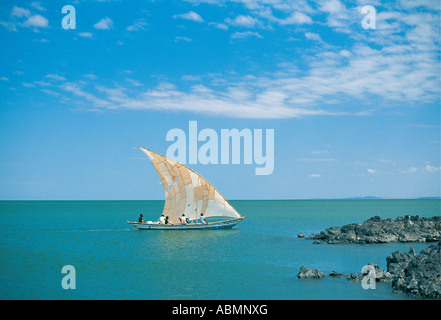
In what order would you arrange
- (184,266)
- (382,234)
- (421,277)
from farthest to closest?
1. (382,234)
2. (184,266)
3. (421,277)

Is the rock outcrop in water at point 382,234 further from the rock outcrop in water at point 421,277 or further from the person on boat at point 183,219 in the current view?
the rock outcrop in water at point 421,277

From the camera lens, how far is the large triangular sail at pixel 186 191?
50969 millimetres

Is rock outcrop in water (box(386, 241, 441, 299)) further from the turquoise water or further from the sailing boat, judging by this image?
the sailing boat

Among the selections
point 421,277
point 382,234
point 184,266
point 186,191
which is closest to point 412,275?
point 421,277

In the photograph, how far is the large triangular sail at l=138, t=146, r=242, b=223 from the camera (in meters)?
51.0

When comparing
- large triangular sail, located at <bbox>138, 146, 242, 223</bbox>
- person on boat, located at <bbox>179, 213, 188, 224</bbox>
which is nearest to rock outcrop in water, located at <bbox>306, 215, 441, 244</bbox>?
large triangular sail, located at <bbox>138, 146, 242, 223</bbox>

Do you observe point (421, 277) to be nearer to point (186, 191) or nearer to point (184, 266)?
point (184, 266)

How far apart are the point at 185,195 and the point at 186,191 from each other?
1.72 feet

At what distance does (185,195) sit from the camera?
169ft

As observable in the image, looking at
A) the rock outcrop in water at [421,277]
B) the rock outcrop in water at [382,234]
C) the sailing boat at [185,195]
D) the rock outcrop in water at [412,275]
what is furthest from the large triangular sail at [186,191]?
the rock outcrop in water at [421,277]

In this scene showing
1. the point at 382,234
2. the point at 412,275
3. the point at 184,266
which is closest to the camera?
the point at 412,275
